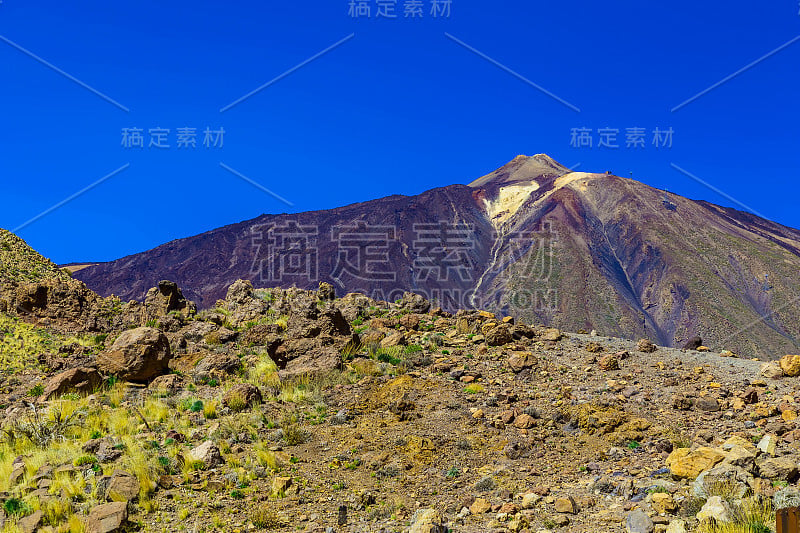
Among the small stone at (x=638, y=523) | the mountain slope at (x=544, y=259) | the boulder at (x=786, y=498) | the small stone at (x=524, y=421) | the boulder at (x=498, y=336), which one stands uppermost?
the mountain slope at (x=544, y=259)

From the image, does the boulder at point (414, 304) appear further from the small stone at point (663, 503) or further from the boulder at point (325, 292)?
the small stone at point (663, 503)

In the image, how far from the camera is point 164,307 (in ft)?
54.2

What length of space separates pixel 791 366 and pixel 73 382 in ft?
43.1

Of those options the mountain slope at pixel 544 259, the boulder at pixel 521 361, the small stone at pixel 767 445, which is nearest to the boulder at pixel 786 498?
the small stone at pixel 767 445

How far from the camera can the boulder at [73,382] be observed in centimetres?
1108

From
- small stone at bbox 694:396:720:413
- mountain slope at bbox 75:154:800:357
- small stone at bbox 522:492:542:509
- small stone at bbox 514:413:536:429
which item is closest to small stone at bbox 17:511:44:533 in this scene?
small stone at bbox 522:492:542:509

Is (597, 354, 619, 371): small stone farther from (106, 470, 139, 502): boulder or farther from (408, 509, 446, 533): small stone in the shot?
(106, 470, 139, 502): boulder

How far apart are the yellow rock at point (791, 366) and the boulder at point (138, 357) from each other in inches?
468

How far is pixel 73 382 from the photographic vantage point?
36.9ft

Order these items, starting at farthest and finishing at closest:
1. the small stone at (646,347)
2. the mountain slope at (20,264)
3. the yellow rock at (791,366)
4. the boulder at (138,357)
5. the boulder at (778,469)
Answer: the mountain slope at (20,264) < the small stone at (646,347) < the boulder at (138,357) < the yellow rock at (791,366) < the boulder at (778,469)

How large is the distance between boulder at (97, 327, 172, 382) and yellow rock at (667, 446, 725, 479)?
9718 mm

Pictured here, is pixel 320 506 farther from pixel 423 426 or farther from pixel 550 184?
pixel 550 184

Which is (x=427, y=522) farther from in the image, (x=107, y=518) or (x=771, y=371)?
(x=771, y=371)

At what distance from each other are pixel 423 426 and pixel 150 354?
616 cm
